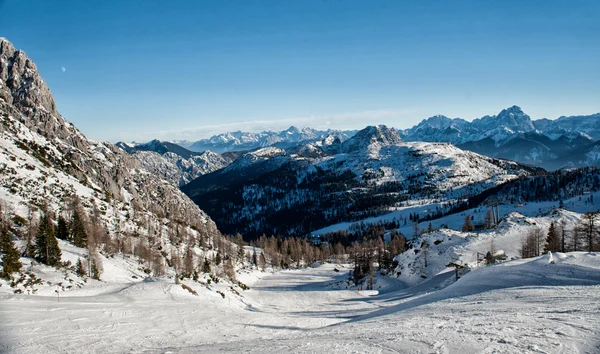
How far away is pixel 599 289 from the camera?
101ft

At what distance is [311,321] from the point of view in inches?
1667

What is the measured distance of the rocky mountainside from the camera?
101 metres

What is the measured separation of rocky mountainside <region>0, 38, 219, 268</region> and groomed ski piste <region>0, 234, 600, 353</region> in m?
49.5

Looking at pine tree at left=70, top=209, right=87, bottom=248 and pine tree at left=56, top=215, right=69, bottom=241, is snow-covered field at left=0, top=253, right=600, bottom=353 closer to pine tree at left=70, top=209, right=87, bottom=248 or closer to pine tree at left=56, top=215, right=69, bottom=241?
pine tree at left=70, top=209, right=87, bottom=248

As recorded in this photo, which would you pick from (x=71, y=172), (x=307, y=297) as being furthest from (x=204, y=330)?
(x=71, y=172)

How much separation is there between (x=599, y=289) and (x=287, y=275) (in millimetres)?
108882

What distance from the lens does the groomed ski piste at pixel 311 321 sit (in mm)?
19844

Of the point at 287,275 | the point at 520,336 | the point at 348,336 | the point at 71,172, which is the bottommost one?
the point at 287,275

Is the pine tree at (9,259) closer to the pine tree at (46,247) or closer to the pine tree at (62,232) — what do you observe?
the pine tree at (46,247)

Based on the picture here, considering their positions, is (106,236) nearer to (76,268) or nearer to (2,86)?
(76,268)

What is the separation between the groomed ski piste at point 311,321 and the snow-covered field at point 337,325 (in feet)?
0.26

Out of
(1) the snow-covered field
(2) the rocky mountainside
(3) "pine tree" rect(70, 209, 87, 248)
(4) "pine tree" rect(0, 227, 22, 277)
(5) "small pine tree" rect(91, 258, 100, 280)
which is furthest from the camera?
(2) the rocky mountainside

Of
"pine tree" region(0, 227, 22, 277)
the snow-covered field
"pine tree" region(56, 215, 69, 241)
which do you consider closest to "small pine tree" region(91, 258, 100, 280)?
the snow-covered field

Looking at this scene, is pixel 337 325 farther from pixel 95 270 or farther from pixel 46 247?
pixel 46 247
